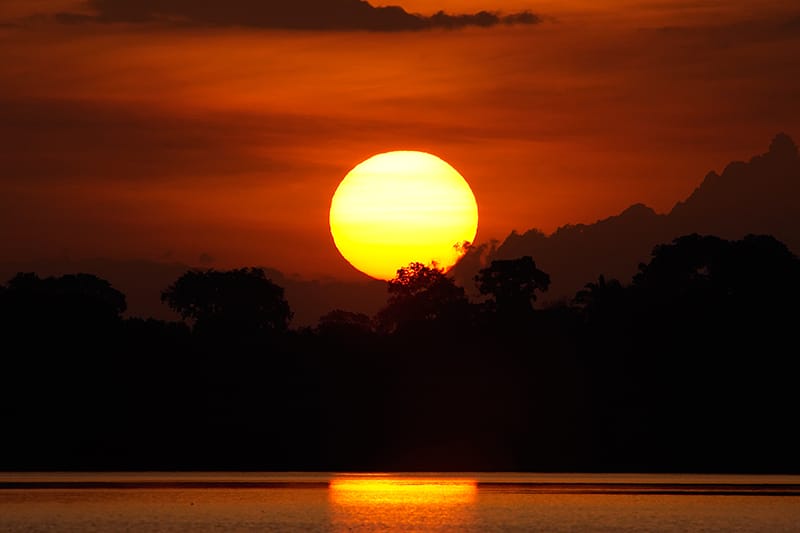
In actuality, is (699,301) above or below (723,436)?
above

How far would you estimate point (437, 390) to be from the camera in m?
156

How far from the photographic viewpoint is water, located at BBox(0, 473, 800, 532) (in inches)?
3381

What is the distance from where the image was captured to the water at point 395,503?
8588 cm

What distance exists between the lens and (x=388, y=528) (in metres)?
83.4

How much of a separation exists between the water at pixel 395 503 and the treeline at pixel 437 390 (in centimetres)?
1237

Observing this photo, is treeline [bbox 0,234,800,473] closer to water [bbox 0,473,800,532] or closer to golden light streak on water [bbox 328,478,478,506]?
water [bbox 0,473,800,532]

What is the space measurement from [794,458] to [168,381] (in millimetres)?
51610

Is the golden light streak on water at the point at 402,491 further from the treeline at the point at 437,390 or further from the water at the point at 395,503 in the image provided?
the treeline at the point at 437,390

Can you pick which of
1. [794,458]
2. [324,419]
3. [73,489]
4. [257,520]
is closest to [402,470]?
[324,419]

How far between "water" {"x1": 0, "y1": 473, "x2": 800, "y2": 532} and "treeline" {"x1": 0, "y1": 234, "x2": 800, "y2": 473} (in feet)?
40.6

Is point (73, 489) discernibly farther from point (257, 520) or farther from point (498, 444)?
point (498, 444)

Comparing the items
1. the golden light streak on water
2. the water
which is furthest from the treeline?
the golden light streak on water

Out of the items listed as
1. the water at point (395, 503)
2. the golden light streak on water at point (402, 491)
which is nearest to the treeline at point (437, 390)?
the water at point (395, 503)

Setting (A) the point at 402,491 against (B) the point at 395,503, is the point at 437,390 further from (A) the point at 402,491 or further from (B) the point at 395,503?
(B) the point at 395,503
